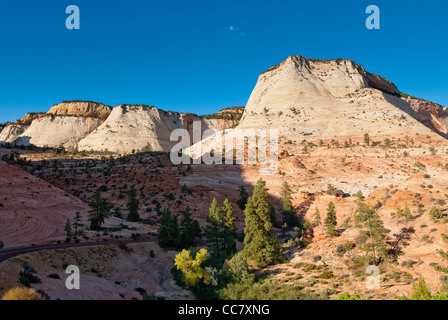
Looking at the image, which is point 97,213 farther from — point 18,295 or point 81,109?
point 81,109

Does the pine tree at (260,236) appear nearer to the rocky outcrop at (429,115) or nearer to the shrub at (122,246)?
the shrub at (122,246)

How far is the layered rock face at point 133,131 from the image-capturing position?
12219cm

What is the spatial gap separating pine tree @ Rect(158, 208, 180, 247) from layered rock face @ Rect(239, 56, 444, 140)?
54551 mm

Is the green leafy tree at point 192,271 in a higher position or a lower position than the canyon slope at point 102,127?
lower

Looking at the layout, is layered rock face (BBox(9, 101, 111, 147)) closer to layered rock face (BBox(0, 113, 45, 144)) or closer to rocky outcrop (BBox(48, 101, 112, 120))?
rocky outcrop (BBox(48, 101, 112, 120))

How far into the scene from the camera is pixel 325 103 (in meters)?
94.6

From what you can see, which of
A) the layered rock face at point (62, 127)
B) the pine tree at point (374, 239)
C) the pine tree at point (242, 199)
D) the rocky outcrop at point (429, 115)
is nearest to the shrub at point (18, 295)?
the pine tree at point (374, 239)

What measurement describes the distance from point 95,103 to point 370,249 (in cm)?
17884

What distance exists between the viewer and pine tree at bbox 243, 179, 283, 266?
30.1 meters

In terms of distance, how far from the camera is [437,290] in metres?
17.8

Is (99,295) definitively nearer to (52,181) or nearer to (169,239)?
(169,239)

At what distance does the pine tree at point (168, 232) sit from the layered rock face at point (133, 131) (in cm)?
8609

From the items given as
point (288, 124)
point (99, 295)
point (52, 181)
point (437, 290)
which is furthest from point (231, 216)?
point (288, 124)

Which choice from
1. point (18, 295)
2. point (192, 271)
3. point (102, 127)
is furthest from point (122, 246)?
point (102, 127)
